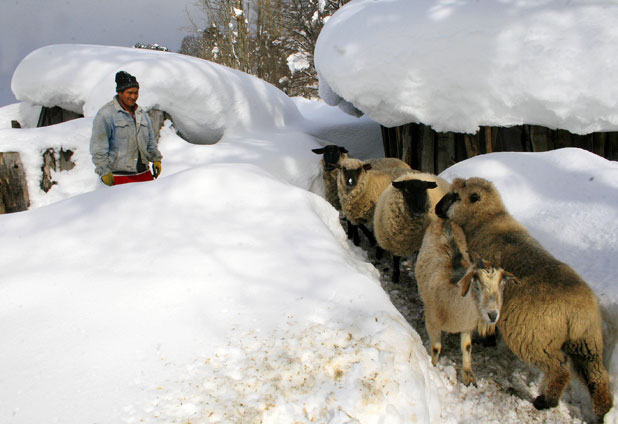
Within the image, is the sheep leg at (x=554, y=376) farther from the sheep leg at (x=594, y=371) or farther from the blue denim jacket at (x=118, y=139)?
the blue denim jacket at (x=118, y=139)

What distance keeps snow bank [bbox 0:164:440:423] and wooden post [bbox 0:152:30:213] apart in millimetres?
2703

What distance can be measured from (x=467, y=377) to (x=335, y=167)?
355cm

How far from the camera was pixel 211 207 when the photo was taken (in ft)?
10.5

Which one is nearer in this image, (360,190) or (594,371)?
(594,371)

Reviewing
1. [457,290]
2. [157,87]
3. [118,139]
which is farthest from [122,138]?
[457,290]

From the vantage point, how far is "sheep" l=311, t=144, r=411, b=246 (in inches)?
216

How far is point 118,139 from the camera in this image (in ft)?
13.8

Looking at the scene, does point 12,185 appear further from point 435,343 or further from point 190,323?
point 435,343

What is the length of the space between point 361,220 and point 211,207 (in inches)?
101

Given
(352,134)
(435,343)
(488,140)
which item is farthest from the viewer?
(352,134)

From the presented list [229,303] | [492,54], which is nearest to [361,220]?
[492,54]

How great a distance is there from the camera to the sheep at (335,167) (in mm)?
5484

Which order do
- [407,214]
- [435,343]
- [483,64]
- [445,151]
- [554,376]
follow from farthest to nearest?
[445,151], [483,64], [407,214], [435,343], [554,376]

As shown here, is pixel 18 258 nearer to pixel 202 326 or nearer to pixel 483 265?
pixel 202 326
